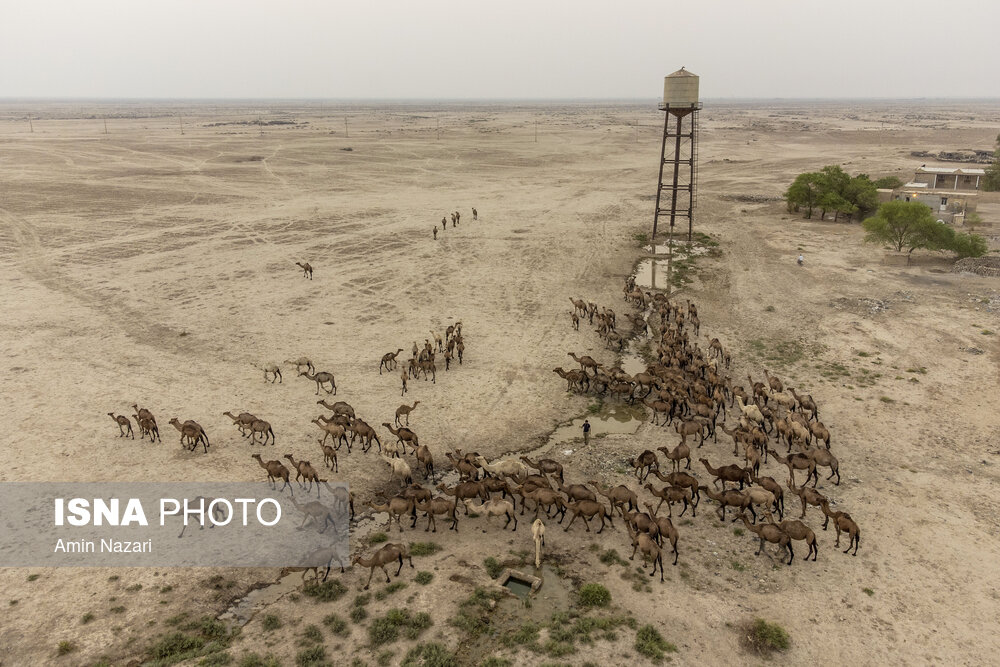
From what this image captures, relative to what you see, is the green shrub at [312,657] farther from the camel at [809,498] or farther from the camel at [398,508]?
the camel at [809,498]

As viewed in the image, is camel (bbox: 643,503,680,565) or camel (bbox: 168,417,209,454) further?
camel (bbox: 168,417,209,454)

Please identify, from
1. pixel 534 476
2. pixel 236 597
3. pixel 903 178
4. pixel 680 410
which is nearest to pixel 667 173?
pixel 903 178

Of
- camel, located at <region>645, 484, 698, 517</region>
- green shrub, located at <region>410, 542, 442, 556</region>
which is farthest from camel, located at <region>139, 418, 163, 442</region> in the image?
camel, located at <region>645, 484, 698, 517</region>

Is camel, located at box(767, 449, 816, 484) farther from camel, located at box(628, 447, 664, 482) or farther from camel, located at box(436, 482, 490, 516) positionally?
camel, located at box(436, 482, 490, 516)

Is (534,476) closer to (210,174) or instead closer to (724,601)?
(724,601)

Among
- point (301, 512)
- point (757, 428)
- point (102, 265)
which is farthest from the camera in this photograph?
point (102, 265)

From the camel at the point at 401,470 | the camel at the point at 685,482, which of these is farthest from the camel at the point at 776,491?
the camel at the point at 401,470
